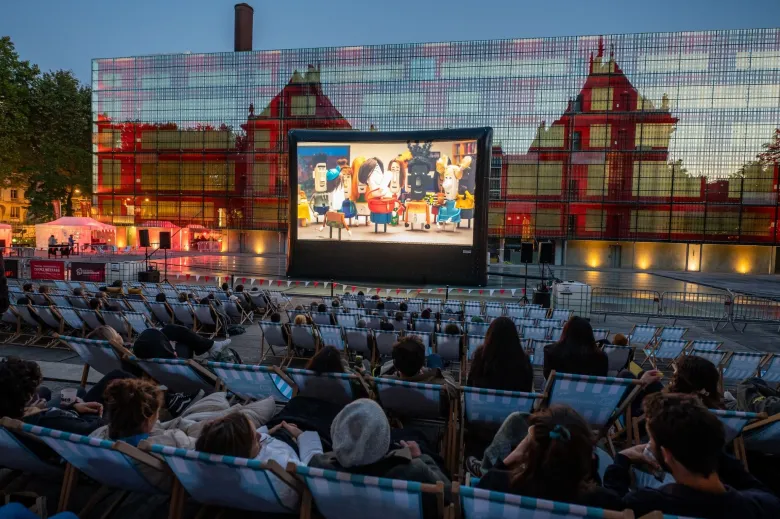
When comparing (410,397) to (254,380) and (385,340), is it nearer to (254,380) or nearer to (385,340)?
(254,380)

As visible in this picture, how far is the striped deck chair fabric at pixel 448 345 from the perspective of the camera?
695cm

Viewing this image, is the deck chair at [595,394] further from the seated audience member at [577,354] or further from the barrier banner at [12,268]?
the barrier banner at [12,268]

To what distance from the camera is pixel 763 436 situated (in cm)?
322

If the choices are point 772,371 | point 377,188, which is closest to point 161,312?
point 772,371

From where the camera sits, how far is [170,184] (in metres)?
52.0

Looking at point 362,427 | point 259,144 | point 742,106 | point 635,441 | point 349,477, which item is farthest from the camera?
point 259,144

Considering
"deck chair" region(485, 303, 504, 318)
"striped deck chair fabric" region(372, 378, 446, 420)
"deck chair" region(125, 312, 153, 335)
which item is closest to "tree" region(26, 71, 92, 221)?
"deck chair" region(125, 312, 153, 335)

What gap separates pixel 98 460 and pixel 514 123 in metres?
47.9

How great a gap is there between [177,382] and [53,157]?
59006 mm

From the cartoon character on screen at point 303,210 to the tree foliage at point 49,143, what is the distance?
3681cm

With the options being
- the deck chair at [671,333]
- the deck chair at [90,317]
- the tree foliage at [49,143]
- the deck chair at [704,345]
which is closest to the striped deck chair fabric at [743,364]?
the deck chair at [704,345]

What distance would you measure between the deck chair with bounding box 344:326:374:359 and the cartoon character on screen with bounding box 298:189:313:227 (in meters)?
14.5

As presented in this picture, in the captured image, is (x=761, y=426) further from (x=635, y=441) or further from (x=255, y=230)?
(x=255, y=230)

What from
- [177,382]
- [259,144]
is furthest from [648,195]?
[177,382]
